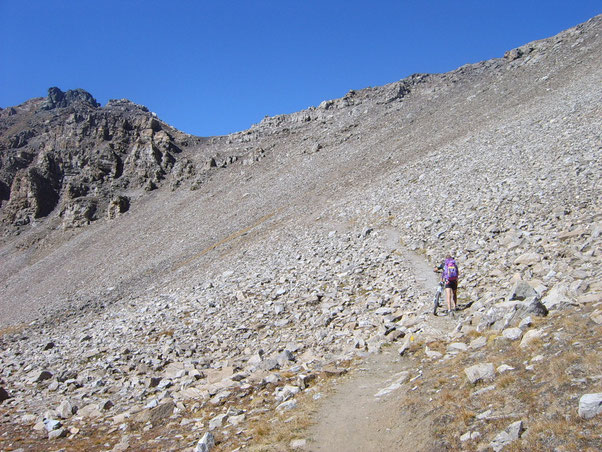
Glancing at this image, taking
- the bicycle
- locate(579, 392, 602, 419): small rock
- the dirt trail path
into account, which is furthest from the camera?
the bicycle

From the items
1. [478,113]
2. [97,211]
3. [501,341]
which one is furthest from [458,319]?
[97,211]

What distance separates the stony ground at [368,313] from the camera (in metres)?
7.23

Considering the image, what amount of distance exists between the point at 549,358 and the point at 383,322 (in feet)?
20.4

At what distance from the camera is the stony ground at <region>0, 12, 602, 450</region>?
23.7 feet

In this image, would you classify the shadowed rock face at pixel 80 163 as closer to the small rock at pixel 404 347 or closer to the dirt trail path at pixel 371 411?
the small rock at pixel 404 347

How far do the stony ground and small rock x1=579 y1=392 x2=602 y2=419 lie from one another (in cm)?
3

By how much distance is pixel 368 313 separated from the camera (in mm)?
13961

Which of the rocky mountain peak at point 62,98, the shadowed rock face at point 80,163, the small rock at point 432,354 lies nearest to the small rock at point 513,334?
the small rock at point 432,354

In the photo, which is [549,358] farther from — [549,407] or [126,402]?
[126,402]

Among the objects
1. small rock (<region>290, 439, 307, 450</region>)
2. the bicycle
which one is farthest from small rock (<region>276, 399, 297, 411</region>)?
the bicycle

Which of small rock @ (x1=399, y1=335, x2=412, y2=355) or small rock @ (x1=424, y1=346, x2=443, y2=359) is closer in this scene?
small rock @ (x1=424, y1=346, x2=443, y2=359)

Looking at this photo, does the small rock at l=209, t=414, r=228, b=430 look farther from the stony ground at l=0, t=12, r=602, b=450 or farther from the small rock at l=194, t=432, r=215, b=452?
the small rock at l=194, t=432, r=215, b=452

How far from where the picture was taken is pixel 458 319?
11.8 m

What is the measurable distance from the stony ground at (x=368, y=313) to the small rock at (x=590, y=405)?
3 cm
